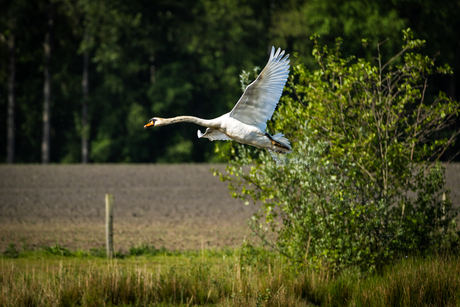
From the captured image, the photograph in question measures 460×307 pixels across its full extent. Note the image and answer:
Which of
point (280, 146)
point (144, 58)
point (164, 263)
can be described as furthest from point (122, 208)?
point (144, 58)

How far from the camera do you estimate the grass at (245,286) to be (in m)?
8.23

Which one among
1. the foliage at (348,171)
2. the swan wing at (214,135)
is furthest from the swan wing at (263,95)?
the foliage at (348,171)

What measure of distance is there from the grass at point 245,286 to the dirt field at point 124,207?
13.8ft

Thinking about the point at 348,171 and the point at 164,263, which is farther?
the point at 164,263

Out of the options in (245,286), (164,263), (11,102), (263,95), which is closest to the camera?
(263,95)

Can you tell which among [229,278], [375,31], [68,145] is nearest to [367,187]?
[229,278]

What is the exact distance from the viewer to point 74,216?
59.0 ft

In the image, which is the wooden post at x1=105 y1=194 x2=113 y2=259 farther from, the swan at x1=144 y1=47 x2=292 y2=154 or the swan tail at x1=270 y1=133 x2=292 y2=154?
the swan tail at x1=270 y1=133 x2=292 y2=154

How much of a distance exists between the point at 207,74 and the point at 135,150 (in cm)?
696

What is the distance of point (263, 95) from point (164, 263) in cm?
723

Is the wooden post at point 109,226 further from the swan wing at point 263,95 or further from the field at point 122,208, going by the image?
the swan wing at point 263,95

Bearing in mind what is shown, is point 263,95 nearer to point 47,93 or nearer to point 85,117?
point 47,93

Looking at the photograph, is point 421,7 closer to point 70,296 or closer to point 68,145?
point 68,145

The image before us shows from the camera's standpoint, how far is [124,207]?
788 inches
